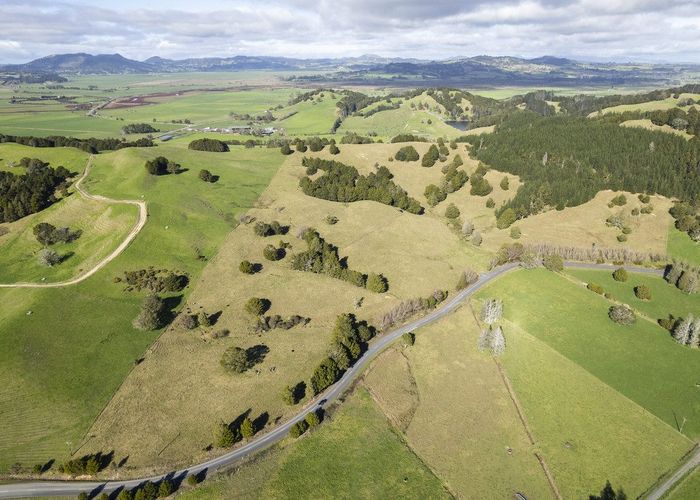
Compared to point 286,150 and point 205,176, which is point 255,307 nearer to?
point 205,176

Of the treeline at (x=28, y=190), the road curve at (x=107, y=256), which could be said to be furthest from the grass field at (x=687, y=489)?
the treeline at (x=28, y=190)

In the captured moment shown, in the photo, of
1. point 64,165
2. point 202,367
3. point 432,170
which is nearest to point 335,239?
point 202,367

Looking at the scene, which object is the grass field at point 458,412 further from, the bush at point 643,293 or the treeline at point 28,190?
the treeline at point 28,190

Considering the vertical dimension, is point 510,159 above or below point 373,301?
above

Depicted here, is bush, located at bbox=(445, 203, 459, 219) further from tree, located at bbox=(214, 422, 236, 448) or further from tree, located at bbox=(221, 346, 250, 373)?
tree, located at bbox=(214, 422, 236, 448)

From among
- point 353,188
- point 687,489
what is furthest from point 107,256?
point 687,489

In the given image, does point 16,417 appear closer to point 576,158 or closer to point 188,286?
point 188,286
